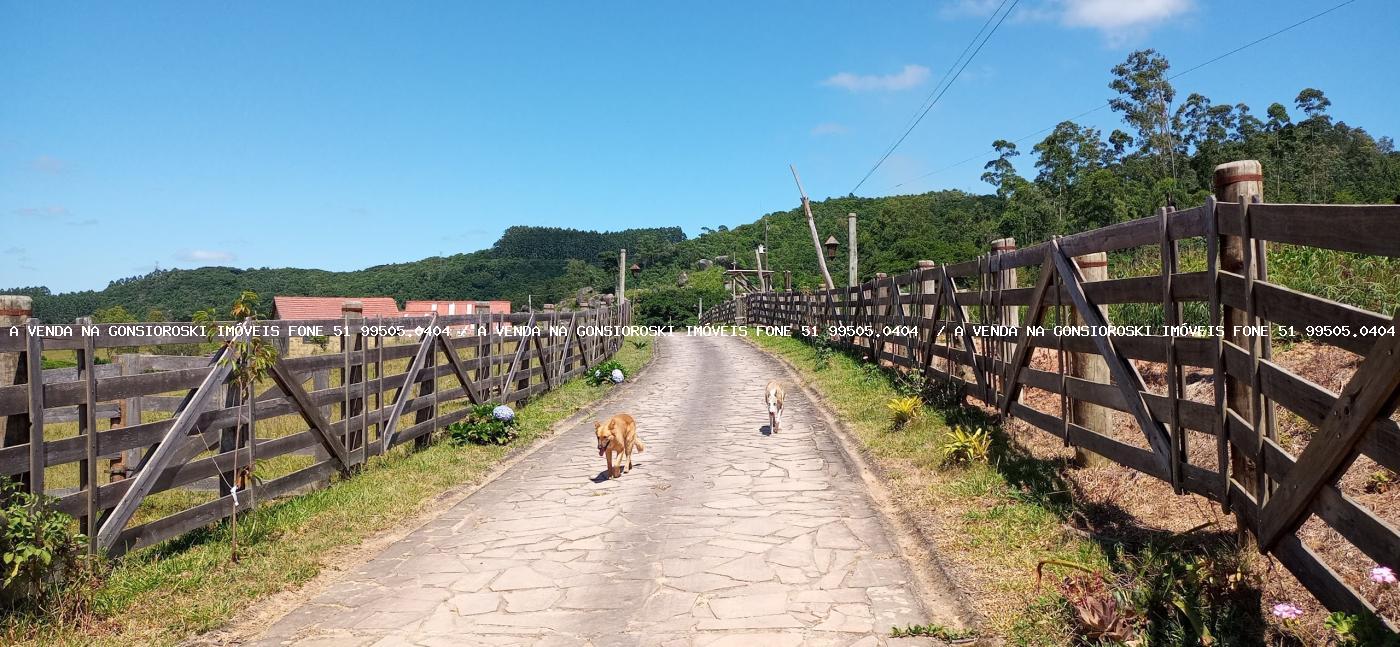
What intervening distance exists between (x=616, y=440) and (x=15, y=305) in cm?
464

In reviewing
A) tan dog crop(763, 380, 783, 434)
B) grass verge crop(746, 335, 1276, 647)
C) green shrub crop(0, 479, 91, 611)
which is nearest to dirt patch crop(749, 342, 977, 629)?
grass verge crop(746, 335, 1276, 647)

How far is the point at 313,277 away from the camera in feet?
396

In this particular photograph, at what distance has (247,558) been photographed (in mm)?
5668

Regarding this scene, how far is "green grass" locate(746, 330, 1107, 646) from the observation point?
4258 millimetres

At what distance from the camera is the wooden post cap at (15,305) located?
551 cm

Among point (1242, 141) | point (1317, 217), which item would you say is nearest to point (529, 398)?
point (1317, 217)

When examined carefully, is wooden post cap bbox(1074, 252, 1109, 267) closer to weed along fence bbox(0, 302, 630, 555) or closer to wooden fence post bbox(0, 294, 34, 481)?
weed along fence bbox(0, 302, 630, 555)

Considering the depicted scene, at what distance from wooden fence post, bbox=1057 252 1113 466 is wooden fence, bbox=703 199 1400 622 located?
6cm

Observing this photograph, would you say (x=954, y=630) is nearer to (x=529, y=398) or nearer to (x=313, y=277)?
(x=529, y=398)

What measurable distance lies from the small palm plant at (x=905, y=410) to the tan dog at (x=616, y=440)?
3.27 metres

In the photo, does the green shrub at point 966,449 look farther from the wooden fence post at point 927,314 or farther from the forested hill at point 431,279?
the forested hill at point 431,279

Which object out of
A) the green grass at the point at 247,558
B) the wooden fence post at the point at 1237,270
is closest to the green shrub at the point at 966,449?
the wooden fence post at the point at 1237,270

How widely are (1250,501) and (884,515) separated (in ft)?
9.35

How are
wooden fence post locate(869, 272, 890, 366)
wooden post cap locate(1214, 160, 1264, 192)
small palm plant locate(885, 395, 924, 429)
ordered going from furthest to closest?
wooden fence post locate(869, 272, 890, 366)
small palm plant locate(885, 395, 924, 429)
wooden post cap locate(1214, 160, 1264, 192)
